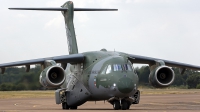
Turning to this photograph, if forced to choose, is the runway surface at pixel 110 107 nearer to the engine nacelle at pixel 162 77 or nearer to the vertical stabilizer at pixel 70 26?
the engine nacelle at pixel 162 77

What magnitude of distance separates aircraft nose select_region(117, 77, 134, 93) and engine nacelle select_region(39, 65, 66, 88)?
10.5 ft

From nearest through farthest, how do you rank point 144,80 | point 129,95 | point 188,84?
point 129,95 < point 144,80 < point 188,84

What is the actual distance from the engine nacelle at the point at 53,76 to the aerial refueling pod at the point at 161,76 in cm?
457

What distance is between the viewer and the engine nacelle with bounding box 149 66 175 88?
2586 cm

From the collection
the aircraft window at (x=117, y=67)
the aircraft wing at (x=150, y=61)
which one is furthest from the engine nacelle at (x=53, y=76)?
the aircraft wing at (x=150, y=61)

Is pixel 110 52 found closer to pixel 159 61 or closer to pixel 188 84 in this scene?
pixel 159 61

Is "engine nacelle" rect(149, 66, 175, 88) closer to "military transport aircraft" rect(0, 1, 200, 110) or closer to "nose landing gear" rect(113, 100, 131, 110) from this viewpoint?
"military transport aircraft" rect(0, 1, 200, 110)

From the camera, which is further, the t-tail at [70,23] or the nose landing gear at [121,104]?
the t-tail at [70,23]

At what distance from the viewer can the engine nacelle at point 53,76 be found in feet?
80.8

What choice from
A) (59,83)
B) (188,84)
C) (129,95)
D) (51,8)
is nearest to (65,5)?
(51,8)

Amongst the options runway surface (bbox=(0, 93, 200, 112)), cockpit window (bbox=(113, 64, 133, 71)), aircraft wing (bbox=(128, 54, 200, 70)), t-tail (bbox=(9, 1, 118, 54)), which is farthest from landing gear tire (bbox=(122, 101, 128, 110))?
t-tail (bbox=(9, 1, 118, 54))

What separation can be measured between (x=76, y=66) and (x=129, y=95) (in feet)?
14.8

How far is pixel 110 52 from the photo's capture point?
85.8 feet

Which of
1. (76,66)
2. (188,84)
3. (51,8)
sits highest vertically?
(51,8)
